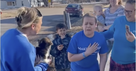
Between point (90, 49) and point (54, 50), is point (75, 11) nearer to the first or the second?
point (54, 50)

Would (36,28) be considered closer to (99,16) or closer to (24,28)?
(24,28)

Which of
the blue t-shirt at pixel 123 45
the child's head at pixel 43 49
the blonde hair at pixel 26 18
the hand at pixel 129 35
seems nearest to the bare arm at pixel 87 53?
the blue t-shirt at pixel 123 45

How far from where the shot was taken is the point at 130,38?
8.14ft

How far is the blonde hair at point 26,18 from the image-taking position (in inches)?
80.2

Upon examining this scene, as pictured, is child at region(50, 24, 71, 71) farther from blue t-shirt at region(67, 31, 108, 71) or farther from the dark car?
the dark car

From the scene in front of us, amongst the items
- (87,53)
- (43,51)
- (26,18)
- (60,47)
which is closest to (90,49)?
(87,53)

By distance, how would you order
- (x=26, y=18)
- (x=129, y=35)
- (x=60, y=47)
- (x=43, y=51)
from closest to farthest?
(x=26, y=18), (x=129, y=35), (x=43, y=51), (x=60, y=47)

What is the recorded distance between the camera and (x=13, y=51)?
1.91 metres

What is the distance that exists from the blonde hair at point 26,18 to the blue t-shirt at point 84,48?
771mm

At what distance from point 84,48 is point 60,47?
117cm

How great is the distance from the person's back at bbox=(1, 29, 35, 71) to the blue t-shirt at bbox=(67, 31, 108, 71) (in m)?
0.84

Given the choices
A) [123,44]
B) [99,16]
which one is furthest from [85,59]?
[99,16]

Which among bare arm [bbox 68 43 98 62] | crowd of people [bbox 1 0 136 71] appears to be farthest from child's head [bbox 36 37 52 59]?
bare arm [bbox 68 43 98 62]

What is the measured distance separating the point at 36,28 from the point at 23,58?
0.35m
